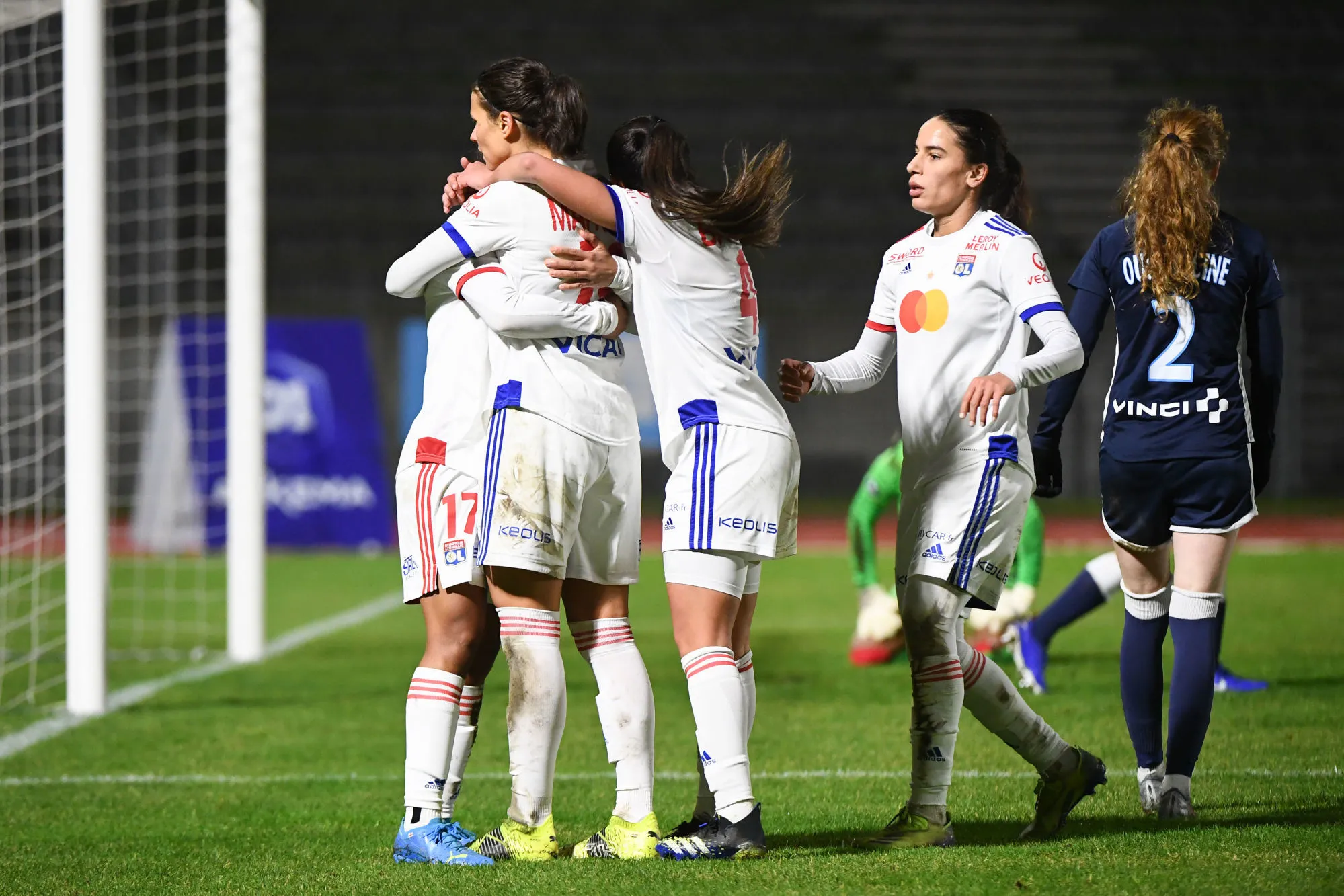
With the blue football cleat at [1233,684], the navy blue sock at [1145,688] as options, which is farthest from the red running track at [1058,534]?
the navy blue sock at [1145,688]

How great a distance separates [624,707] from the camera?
356 cm

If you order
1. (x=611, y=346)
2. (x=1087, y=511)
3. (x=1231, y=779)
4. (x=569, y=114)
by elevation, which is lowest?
(x=1087, y=511)

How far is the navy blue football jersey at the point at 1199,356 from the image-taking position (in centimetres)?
386

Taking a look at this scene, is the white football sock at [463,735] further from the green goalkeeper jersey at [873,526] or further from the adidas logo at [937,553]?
the green goalkeeper jersey at [873,526]

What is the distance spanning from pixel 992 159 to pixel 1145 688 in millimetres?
1455

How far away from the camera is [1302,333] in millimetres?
23234

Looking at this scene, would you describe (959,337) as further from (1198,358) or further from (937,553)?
(1198,358)

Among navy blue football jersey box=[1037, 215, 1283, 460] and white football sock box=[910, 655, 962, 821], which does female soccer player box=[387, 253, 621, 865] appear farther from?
navy blue football jersey box=[1037, 215, 1283, 460]

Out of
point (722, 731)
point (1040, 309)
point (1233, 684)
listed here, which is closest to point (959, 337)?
point (1040, 309)

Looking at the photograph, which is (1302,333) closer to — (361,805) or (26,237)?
(26,237)

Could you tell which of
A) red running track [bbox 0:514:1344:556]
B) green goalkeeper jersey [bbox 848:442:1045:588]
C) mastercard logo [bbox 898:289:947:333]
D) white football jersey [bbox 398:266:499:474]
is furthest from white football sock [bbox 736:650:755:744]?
red running track [bbox 0:514:1344:556]

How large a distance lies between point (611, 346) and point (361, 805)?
1682 millimetres

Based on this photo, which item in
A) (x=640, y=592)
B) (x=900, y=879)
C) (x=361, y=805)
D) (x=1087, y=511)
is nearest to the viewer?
(x=900, y=879)

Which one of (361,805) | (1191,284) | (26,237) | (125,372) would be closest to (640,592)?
(361,805)
